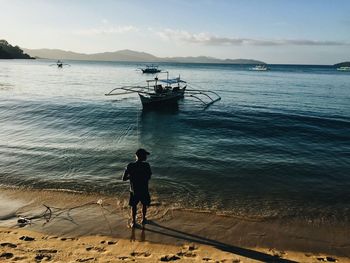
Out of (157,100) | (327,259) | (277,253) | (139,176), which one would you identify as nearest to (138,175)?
(139,176)

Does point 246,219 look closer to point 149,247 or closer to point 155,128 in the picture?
point 149,247

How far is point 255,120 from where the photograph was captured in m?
34.5

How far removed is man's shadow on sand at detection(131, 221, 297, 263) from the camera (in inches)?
372

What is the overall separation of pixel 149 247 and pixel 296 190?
27.9 feet

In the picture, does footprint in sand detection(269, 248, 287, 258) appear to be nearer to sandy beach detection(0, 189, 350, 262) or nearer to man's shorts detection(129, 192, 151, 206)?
sandy beach detection(0, 189, 350, 262)

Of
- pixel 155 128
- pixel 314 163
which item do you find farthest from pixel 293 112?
pixel 314 163

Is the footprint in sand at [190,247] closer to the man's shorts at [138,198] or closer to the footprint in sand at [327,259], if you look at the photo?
the man's shorts at [138,198]

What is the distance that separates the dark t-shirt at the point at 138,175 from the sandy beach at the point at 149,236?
1.36m

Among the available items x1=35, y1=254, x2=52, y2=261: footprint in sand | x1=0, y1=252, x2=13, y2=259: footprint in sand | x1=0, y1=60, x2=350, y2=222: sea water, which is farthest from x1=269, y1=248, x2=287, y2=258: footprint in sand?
x1=0, y1=252, x2=13, y2=259: footprint in sand

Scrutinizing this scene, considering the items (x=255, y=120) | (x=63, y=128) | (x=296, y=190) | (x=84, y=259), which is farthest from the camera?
(x=255, y=120)

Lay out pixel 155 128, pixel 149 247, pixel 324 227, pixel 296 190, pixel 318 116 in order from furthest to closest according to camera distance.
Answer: pixel 318 116
pixel 155 128
pixel 296 190
pixel 324 227
pixel 149 247

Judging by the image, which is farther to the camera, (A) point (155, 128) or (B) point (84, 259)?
(A) point (155, 128)

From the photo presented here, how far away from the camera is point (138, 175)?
10258mm

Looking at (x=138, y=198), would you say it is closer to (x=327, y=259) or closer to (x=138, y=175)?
(x=138, y=175)
